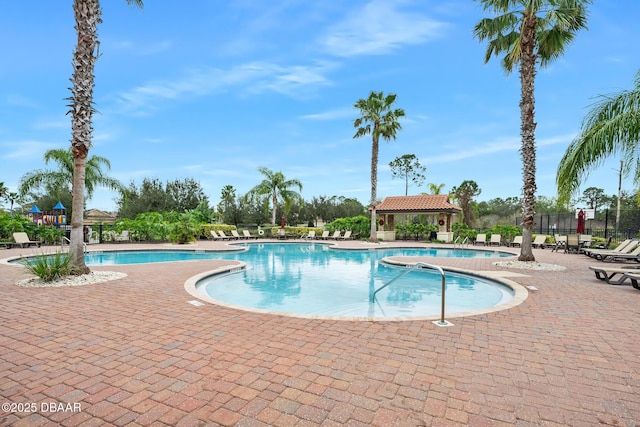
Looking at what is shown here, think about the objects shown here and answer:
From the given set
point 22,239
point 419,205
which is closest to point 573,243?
point 419,205

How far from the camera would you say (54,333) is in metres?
4.22

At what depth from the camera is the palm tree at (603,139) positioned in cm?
879

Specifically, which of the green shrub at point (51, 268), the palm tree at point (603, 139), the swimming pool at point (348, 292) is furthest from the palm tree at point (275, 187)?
the palm tree at point (603, 139)

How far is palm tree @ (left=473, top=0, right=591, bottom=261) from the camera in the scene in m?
10.9

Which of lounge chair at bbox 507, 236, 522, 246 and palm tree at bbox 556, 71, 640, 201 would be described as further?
lounge chair at bbox 507, 236, 522, 246

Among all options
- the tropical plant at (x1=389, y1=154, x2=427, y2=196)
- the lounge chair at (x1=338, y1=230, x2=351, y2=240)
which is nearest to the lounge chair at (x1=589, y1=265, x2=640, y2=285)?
the lounge chair at (x1=338, y1=230, x2=351, y2=240)

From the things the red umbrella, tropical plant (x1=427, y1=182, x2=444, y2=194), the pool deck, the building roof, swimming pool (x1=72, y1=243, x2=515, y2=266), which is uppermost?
tropical plant (x1=427, y1=182, x2=444, y2=194)

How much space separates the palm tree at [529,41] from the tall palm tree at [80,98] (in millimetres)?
12316

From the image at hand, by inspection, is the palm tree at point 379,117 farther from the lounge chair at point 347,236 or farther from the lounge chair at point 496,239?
the lounge chair at point 496,239

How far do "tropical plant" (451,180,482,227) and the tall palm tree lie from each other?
1620 inches

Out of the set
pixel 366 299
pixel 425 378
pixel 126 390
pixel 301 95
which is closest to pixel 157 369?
pixel 126 390

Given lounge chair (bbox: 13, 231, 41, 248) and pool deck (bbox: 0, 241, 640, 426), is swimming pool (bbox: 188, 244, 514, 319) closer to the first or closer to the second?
pool deck (bbox: 0, 241, 640, 426)

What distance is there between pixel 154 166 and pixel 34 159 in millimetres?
13111

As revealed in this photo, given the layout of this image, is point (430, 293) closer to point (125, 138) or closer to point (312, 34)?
point (312, 34)
